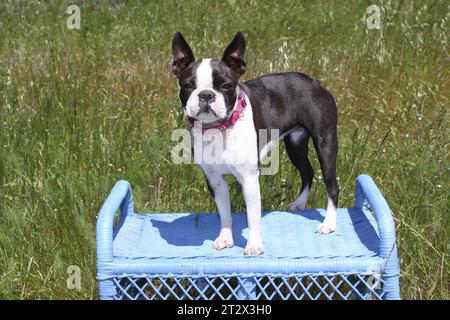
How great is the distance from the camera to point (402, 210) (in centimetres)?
384

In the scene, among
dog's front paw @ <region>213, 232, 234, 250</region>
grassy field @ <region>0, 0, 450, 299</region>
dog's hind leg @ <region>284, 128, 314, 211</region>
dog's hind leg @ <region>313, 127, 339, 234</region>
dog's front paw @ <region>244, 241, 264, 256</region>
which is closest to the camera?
dog's front paw @ <region>244, 241, 264, 256</region>

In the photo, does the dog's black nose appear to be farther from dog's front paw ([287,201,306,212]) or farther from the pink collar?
dog's front paw ([287,201,306,212])

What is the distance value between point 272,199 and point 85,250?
1.08 metres

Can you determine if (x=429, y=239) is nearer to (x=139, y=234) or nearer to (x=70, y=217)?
(x=139, y=234)

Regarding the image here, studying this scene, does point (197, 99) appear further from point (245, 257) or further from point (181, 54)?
point (245, 257)

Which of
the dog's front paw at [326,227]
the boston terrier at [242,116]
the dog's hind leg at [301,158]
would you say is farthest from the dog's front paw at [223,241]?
the dog's hind leg at [301,158]

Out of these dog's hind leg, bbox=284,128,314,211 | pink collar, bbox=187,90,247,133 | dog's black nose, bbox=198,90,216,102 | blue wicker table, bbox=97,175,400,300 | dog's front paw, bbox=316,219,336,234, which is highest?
dog's black nose, bbox=198,90,216,102

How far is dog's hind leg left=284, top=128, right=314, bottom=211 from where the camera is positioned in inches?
150

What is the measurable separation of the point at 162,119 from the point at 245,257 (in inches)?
75.8

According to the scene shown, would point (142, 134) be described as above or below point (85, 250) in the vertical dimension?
above

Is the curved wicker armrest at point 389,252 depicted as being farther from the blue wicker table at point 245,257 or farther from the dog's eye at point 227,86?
the dog's eye at point 227,86

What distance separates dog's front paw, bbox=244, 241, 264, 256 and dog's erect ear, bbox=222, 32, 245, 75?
0.74 metres

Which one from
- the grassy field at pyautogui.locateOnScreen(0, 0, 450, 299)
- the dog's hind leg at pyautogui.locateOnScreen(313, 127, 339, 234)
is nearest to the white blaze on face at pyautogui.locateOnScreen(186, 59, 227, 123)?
the dog's hind leg at pyautogui.locateOnScreen(313, 127, 339, 234)
